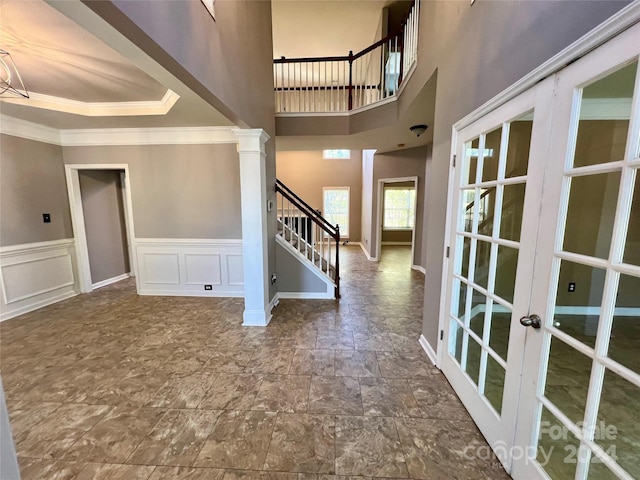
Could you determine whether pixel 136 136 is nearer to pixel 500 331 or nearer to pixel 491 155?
pixel 491 155

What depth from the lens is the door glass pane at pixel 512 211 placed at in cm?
Answer: 147

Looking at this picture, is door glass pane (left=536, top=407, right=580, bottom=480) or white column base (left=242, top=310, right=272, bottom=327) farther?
white column base (left=242, top=310, right=272, bottom=327)

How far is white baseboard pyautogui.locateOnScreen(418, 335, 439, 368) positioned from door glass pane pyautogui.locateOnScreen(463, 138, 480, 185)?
1584 mm

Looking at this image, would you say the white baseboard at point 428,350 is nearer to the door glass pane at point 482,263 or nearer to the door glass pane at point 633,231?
the door glass pane at point 482,263

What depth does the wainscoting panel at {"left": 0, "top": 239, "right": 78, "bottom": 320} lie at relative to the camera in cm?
341

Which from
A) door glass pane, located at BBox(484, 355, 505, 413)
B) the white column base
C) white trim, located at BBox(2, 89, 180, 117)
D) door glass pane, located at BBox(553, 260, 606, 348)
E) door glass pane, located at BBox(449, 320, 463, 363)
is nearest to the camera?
door glass pane, located at BBox(553, 260, 606, 348)

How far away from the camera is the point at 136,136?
398 cm

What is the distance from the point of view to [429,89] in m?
2.79

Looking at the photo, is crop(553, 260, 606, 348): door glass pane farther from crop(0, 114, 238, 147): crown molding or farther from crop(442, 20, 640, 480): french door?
crop(0, 114, 238, 147): crown molding

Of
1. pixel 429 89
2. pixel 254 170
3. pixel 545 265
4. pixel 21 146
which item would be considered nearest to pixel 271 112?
pixel 254 170

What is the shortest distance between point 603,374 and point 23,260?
5.75 metres

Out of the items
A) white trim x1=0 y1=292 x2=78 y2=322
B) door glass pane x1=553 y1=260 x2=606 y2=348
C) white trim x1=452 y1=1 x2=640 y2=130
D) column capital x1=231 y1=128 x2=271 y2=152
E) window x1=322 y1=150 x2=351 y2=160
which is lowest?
white trim x1=0 y1=292 x2=78 y2=322

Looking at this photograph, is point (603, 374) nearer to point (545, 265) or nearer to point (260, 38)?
point (545, 265)

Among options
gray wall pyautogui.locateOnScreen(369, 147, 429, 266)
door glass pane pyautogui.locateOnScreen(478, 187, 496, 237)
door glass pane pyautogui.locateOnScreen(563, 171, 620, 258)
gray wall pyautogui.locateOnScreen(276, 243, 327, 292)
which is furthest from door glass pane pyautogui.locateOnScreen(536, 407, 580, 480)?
Result: gray wall pyautogui.locateOnScreen(369, 147, 429, 266)
